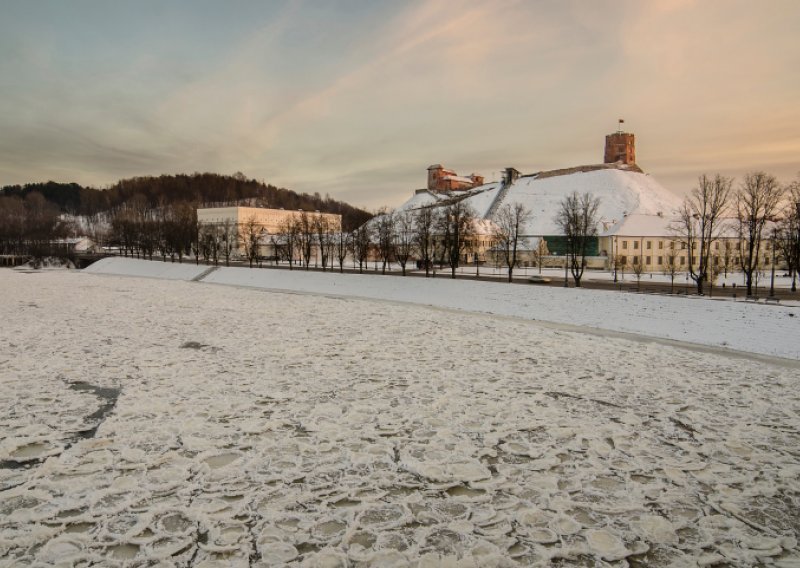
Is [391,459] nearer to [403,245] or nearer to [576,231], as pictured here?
[576,231]

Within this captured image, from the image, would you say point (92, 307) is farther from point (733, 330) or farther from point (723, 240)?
point (723, 240)

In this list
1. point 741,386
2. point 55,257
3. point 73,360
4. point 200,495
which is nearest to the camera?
point 200,495

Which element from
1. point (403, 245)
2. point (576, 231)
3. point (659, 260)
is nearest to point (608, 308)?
point (576, 231)

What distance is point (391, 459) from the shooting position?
668cm

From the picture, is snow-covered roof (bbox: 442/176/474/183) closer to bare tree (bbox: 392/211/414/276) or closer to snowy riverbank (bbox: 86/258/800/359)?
bare tree (bbox: 392/211/414/276)

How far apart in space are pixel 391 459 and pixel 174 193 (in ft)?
564

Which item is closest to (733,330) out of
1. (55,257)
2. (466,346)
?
(466,346)

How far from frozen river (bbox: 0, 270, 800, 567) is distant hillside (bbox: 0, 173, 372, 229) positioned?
129 meters

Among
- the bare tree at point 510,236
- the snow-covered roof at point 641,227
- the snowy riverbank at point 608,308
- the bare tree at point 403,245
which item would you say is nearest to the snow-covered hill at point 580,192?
the bare tree at point 510,236

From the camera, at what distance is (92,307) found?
24.6m

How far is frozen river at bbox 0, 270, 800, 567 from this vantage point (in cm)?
476

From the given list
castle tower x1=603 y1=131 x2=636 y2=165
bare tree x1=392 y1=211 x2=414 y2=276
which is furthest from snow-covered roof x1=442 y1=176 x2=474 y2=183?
bare tree x1=392 y1=211 x2=414 y2=276

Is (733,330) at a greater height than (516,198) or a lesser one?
lesser

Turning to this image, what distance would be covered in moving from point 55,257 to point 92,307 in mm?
77793
